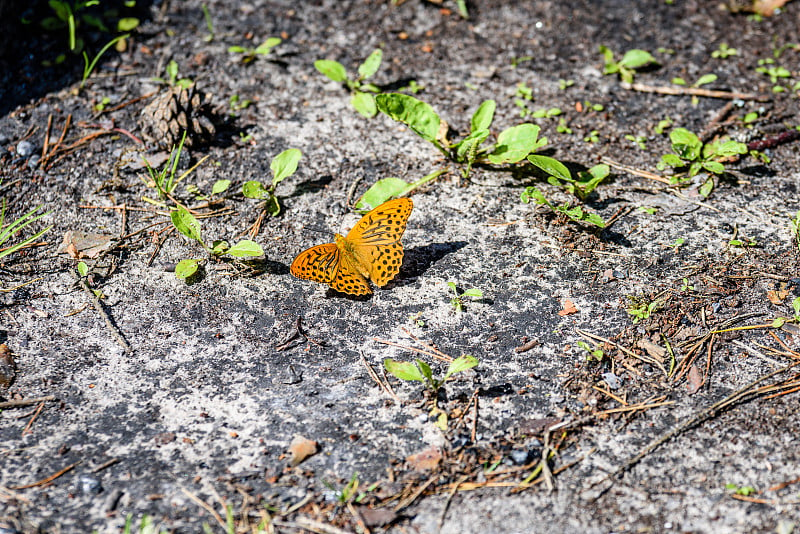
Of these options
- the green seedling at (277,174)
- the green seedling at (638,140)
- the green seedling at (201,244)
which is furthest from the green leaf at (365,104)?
the green seedling at (638,140)

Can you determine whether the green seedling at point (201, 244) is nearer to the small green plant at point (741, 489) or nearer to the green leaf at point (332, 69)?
the green leaf at point (332, 69)

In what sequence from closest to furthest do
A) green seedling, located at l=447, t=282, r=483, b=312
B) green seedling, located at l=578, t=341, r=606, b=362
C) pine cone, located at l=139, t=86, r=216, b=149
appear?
green seedling, located at l=578, t=341, r=606, b=362 < green seedling, located at l=447, t=282, r=483, b=312 < pine cone, located at l=139, t=86, r=216, b=149

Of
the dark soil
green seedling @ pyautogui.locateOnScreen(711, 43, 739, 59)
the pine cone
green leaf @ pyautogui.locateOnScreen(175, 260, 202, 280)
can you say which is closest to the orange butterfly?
the dark soil

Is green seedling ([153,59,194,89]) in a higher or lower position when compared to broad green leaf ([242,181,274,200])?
higher

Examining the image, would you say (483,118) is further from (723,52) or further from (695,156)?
(723,52)

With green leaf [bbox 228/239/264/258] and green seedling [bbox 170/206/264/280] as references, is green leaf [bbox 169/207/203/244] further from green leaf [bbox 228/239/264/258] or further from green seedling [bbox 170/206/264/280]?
green leaf [bbox 228/239/264/258]

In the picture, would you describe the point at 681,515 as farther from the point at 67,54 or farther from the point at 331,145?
the point at 67,54

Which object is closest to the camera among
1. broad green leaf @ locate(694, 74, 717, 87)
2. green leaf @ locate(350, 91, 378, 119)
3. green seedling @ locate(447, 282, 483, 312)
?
green seedling @ locate(447, 282, 483, 312)
